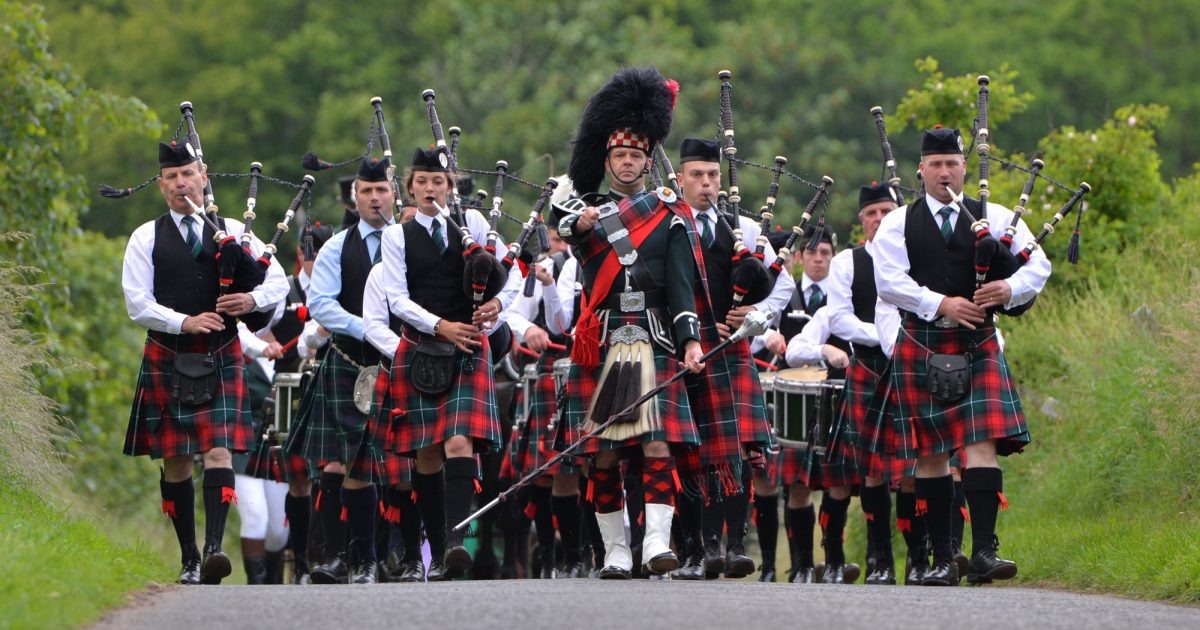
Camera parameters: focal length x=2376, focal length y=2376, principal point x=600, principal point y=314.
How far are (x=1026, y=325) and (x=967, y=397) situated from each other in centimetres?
545

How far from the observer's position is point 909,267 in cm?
1005

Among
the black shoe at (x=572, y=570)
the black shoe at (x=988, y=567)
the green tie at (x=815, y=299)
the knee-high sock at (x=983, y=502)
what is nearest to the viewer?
the black shoe at (x=988, y=567)

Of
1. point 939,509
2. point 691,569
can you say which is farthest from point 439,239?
point 939,509

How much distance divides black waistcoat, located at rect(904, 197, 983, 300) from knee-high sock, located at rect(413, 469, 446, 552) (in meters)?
2.27

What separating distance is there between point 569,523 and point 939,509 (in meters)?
2.37

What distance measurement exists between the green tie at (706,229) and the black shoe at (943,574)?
1.68m

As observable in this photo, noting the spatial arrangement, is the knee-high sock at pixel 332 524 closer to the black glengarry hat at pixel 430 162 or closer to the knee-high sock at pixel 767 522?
the black glengarry hat at pixel 430 162

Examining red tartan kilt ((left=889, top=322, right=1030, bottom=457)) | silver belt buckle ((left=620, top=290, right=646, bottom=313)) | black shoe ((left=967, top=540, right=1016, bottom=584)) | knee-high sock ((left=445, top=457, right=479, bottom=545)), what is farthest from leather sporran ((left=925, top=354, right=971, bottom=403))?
knee-high sock ((left=445, top=457, right=479, bottom=545))

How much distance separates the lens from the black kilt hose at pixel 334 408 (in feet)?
37.2

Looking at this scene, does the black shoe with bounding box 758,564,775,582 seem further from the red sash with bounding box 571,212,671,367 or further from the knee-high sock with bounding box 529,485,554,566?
the red sash with bounding box 571,212,671,367

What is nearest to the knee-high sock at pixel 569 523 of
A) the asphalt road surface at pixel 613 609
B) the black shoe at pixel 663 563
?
the black shoe at pixel 663 563

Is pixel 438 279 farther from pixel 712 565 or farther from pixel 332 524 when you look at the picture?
pixel 712 565

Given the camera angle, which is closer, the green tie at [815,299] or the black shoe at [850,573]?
the black shoe at [850,573]

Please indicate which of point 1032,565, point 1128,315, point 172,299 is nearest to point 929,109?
point 1128,315
